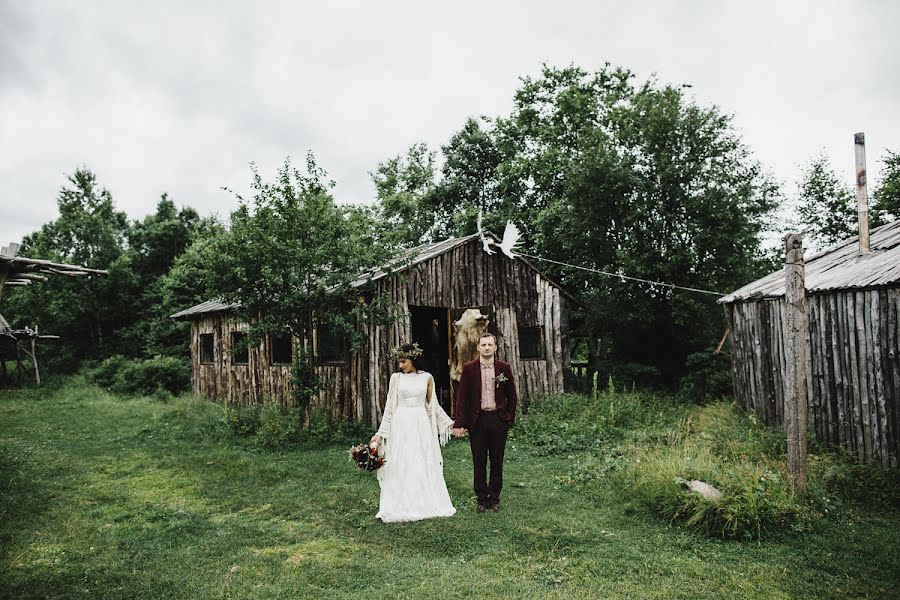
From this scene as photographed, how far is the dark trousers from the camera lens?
21.2ft

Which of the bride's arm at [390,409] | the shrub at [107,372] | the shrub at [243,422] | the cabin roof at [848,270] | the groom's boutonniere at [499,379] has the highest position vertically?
the cabin roof at [848,270]

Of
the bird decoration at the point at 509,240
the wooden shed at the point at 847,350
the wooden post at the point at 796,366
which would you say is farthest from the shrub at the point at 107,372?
the wooden post at the point at 796,366

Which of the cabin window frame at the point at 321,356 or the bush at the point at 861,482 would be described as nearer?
the bush at the point at 861,482

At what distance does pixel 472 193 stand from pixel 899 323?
19049 millimetres

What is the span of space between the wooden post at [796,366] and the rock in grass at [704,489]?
977mm

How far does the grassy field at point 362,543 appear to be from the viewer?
4508 mm

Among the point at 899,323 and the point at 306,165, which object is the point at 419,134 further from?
the point at 899,323

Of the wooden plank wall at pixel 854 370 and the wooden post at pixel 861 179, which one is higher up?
the wooden post at pixel 861 179

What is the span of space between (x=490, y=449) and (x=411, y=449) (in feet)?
2.89

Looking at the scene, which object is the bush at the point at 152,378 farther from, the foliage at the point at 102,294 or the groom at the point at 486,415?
the groom at the point at 486,415

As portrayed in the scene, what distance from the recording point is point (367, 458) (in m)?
6.28

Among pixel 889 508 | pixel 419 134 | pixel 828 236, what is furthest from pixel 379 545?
pixel 419 134

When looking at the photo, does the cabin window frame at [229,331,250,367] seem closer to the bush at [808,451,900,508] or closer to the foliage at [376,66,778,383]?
the foliage at [376,66,778,383]

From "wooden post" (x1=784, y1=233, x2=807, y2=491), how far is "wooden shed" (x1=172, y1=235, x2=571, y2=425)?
22.2 feet
